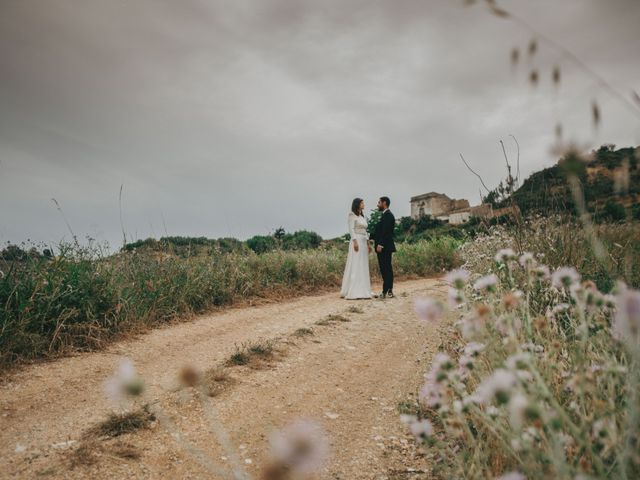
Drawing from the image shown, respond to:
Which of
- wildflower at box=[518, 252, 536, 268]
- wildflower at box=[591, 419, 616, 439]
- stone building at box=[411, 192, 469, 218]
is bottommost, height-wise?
wildflower at box=[591, 419, 616, 439]

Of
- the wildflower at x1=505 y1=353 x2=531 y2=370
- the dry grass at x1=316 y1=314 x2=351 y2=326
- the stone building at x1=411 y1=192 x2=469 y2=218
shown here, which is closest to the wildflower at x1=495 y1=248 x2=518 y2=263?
the wildflower at x1=505 y1=353 x2=531 y2=370

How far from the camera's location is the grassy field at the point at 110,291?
405 cm

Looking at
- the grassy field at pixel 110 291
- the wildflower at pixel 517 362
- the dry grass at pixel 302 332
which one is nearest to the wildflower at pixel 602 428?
the wildflower at pixel 517 362

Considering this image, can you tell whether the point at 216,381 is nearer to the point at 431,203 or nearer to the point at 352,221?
the point at 352,221

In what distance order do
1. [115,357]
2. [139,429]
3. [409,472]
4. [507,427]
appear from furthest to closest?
[115,357], [139,429], [409,472], [507,427]

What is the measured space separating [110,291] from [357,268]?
17.0 feet

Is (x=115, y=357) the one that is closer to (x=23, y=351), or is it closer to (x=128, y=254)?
(x=23, y=351)

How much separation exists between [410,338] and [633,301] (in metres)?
4.16

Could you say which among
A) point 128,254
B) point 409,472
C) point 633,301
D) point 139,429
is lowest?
point 409,472

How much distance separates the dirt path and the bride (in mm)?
3103

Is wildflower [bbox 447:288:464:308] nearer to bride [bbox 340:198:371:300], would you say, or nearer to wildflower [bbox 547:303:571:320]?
wildflower [bbox 547:303:571:320]

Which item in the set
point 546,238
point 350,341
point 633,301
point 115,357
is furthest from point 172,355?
point 546,238

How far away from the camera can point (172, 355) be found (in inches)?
168

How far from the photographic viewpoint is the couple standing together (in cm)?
859
